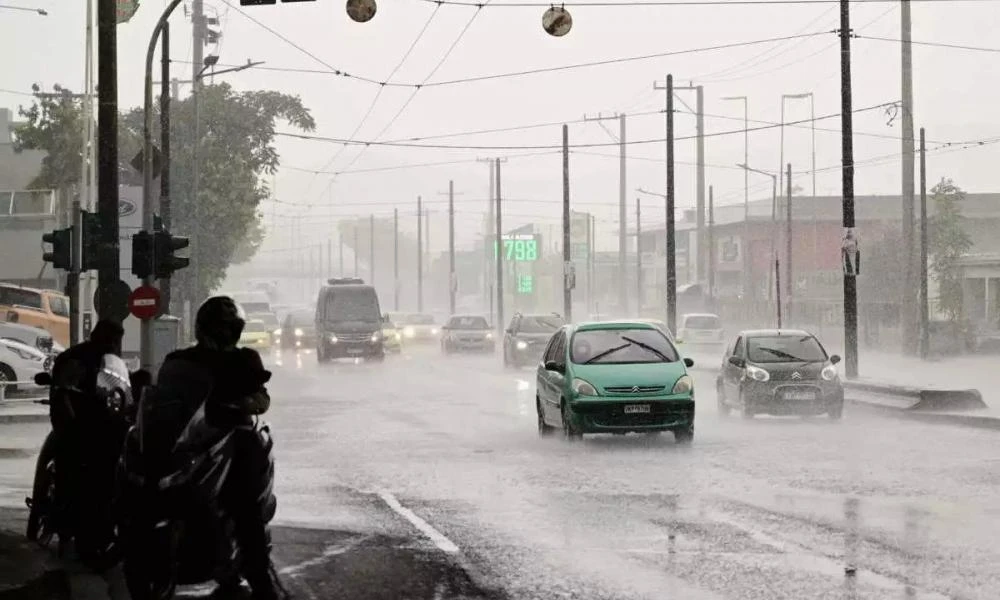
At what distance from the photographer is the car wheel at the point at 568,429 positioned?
20812 mm

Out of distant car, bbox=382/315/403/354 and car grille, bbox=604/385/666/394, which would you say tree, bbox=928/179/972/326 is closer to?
distant car, bbox=382/315/403/354

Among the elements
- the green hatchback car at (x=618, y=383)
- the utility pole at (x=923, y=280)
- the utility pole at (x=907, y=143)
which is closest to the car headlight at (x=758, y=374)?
the green hatchback car at (x=618, y=383)

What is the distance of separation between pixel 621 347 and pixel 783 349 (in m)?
5.72

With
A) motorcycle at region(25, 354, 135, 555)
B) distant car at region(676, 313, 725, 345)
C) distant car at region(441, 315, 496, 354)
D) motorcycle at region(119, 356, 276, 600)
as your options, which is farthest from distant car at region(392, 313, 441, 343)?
motorcycle at region(119, 356, 276, 600)

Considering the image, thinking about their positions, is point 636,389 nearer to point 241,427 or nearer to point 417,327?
point 241,427

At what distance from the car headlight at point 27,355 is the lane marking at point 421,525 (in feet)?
60.0

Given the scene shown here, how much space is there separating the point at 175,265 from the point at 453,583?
12.0 m

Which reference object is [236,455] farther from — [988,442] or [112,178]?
[988,442]

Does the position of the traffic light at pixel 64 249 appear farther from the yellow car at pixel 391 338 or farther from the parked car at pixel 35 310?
the yellow car at pixel 391 338

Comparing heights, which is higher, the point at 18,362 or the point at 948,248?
the point at 948,248

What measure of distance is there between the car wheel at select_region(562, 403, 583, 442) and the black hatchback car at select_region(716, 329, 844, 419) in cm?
560

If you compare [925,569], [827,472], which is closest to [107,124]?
[827,472]

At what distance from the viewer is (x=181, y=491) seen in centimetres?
816

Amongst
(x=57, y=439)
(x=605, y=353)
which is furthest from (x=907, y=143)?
(x=57, y=439)
